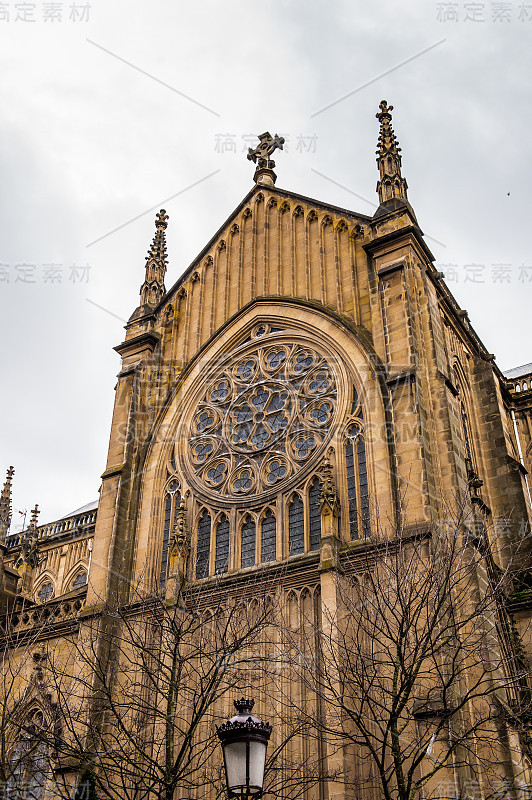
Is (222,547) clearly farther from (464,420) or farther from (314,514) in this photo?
(464,420)

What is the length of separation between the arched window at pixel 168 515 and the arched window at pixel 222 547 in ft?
4.74

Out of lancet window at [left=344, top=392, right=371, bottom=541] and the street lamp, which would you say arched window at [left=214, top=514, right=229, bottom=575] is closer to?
lancet window at [left=344, top=392, right=371, bottom=541]

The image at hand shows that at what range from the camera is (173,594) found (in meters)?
20.1

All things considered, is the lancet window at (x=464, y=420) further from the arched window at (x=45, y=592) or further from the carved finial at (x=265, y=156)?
the arched window at (x=45, y=592)

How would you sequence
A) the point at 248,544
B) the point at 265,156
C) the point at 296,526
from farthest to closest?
the point at 265,156 < the point at 248,544 < the point at 296,526

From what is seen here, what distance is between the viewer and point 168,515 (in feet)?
74.7

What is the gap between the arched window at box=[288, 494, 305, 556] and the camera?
1984 cm

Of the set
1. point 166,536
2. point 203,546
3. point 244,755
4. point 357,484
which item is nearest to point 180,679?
point 203,546

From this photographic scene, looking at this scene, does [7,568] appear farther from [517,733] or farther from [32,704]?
[517,733]

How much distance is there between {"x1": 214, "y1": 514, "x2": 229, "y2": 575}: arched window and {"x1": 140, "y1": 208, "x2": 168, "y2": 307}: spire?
9.13m

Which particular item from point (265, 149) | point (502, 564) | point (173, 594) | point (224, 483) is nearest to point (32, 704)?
point (173, 594)

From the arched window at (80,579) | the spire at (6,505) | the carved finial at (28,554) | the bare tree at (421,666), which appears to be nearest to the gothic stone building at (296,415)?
the bare tree at (421,666)

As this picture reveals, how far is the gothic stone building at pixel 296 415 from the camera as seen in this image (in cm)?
1922

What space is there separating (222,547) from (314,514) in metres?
2.61
